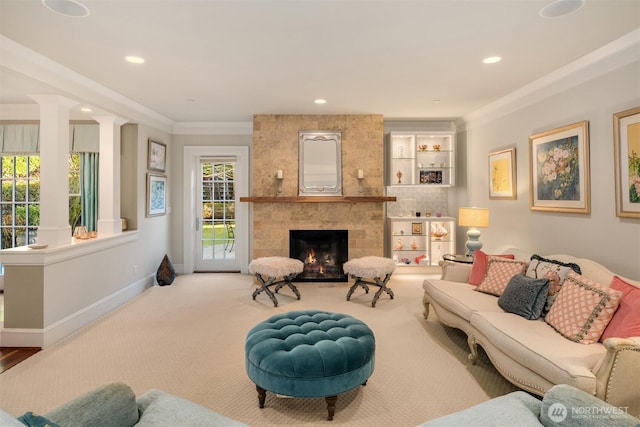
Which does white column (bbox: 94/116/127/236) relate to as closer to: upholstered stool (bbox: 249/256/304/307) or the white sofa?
upholstered stool (bbox: 249/256/304/307)

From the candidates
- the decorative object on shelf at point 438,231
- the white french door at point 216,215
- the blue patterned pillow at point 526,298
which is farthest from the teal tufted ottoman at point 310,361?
the white french door at point 216,215

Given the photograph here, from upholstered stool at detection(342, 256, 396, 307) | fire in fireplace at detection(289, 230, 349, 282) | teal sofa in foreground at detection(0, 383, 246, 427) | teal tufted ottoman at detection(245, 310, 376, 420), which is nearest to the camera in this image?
teal sofa in foreground at detection(0, 383, 246, 427)

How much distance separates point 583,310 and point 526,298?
0.42m

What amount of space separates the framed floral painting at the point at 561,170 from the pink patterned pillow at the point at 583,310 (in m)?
1.19

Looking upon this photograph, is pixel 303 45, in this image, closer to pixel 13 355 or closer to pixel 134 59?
pixel 134 59

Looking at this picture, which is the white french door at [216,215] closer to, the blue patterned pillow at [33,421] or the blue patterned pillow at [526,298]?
the blue patterned pillow at [526,298]

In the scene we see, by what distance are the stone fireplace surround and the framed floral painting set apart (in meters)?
2.13

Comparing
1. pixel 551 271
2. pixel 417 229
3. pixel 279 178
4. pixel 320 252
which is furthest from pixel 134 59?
pixel 417 229

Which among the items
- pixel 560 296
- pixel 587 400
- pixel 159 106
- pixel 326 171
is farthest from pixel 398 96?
pixel 587 400

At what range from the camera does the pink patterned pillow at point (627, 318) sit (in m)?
2.02

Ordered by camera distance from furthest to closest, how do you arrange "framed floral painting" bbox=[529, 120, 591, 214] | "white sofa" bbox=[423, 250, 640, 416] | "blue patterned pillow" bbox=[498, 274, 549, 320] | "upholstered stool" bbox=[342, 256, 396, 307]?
1. "upholstered stool" bbox=[342, 256, 396, 307]
2. "framed floral painting" bbox=[529, 120, 591, 214]
3. "blue patterned pillow" bbox=[498, 274, 549, 320]
4. "white sofa" bbox=[423, 250, 640, 416]

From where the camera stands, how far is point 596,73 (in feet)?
10.1

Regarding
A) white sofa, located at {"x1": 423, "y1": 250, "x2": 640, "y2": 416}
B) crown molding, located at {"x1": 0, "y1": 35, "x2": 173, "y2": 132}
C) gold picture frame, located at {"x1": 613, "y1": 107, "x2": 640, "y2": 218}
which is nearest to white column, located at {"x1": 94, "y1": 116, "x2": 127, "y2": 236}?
crown molding, located at {"x1": 0, "y1": 35, "x2": 173, "y2": 132}

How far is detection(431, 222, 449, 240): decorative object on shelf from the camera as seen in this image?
18.8ft
